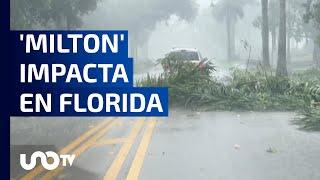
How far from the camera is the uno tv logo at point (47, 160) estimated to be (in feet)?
30.9

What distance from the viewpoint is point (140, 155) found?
10.3 m

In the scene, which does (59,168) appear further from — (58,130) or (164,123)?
(164,123)

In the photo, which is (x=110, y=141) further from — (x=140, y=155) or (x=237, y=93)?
(x=237, y=93)

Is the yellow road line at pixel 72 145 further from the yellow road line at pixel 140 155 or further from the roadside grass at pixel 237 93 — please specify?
the roadside grass at pixel 237 93

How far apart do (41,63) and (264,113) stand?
1024cm

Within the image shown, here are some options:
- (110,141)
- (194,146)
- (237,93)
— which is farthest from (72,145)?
(237,93)

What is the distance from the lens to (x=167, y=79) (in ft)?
62.0

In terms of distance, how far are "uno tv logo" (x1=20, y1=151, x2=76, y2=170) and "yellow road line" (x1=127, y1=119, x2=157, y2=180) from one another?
1.02 metres

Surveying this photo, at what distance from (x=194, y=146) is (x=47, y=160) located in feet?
9.39

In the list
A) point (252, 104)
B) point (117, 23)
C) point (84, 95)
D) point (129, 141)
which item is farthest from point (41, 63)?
point (117, 23)

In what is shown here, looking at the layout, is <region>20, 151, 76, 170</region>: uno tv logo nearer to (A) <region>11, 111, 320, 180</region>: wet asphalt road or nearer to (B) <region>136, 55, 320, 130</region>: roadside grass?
(A) <region>11, 111, 320, 180</region>: wet asphalt road

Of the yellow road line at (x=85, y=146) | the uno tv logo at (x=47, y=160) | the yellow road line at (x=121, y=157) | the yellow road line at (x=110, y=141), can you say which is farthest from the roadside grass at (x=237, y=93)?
the uno tv logo at (x=47, y=160)

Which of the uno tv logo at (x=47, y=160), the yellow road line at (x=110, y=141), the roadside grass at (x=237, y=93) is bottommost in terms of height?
the uno tv logo at (x=47, y=160)

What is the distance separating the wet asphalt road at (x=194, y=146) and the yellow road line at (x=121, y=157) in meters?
0.01
